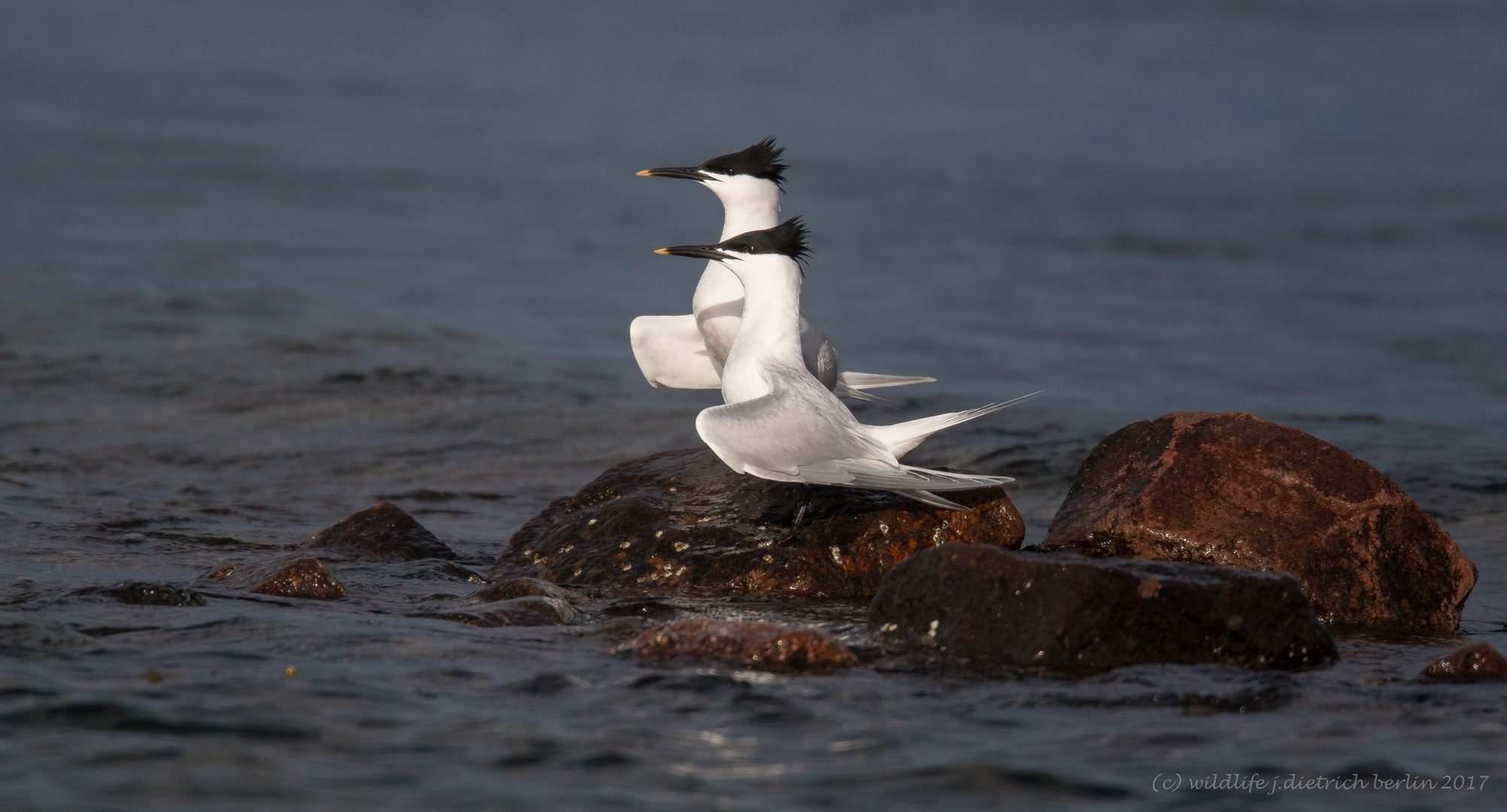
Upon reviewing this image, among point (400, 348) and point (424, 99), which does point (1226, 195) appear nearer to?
point (400, 348)

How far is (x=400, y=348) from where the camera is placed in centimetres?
1220

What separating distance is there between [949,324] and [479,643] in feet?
35.1

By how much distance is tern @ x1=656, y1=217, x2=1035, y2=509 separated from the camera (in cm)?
524

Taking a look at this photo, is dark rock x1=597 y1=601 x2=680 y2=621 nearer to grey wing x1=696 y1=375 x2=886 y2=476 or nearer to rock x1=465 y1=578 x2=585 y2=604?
rock x1=465 y1=578 x2=585 y2=604

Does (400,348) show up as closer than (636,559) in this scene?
No

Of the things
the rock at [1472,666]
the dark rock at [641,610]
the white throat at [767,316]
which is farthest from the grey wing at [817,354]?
the rock at [1472,666]

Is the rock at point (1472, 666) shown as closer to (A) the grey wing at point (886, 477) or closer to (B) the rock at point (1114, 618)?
(B) the rock at point (1114, 618)

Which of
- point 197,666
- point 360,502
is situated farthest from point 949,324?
point 197,666

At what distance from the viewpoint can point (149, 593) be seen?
4.73 m

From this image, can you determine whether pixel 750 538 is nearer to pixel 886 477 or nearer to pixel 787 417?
pixel 787 417

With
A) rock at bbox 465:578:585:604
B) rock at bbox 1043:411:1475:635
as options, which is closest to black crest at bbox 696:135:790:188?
rock at bbox 1043:411:1475:635

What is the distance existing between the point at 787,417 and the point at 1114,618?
5.34 feet

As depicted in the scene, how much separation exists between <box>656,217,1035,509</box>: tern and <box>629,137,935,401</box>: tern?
0.86 meters

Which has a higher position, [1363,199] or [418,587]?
[1363,199]
